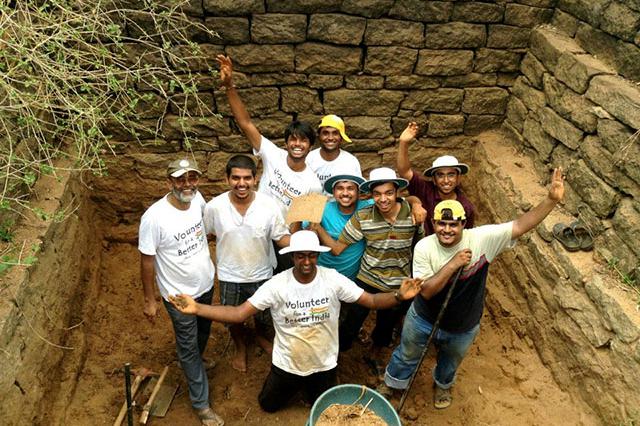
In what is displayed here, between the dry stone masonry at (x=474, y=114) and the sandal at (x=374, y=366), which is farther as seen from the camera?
the sandal at (x=374, y=366)

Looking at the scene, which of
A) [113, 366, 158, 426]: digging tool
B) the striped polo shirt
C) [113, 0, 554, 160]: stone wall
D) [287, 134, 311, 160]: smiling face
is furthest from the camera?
[113, 0, 554, 160]: stone wall

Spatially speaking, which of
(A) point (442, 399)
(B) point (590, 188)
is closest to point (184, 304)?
(A) point (442, 399)

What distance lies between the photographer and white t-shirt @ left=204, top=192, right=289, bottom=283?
3889 mm

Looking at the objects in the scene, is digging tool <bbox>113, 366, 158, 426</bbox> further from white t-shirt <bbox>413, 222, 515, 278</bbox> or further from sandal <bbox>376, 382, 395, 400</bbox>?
white t-shirt <bbox>413, 222, 515, 278</bbox>

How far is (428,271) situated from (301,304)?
849 mm

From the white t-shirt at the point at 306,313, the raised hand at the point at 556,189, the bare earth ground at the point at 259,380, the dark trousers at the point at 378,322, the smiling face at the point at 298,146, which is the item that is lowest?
the bare earth ground at the point at 259,380

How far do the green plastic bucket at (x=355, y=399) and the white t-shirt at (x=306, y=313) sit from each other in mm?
296

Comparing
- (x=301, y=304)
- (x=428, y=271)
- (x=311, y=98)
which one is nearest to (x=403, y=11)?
(x=311, y=98)

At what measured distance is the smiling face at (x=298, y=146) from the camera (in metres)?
4.13

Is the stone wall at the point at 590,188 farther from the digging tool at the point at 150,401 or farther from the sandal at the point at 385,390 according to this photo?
the digging tool at the point at 150,401

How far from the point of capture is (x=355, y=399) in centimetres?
359

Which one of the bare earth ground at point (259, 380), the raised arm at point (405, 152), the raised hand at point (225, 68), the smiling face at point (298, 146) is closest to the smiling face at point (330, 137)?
the smiling face at point (298, 146)

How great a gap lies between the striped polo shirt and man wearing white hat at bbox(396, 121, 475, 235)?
282 mm

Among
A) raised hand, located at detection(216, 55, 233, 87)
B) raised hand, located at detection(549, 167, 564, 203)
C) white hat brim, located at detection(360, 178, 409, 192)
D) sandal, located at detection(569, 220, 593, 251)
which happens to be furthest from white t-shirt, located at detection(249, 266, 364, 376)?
sandal, located at detection(569, 220, 593, 251)
